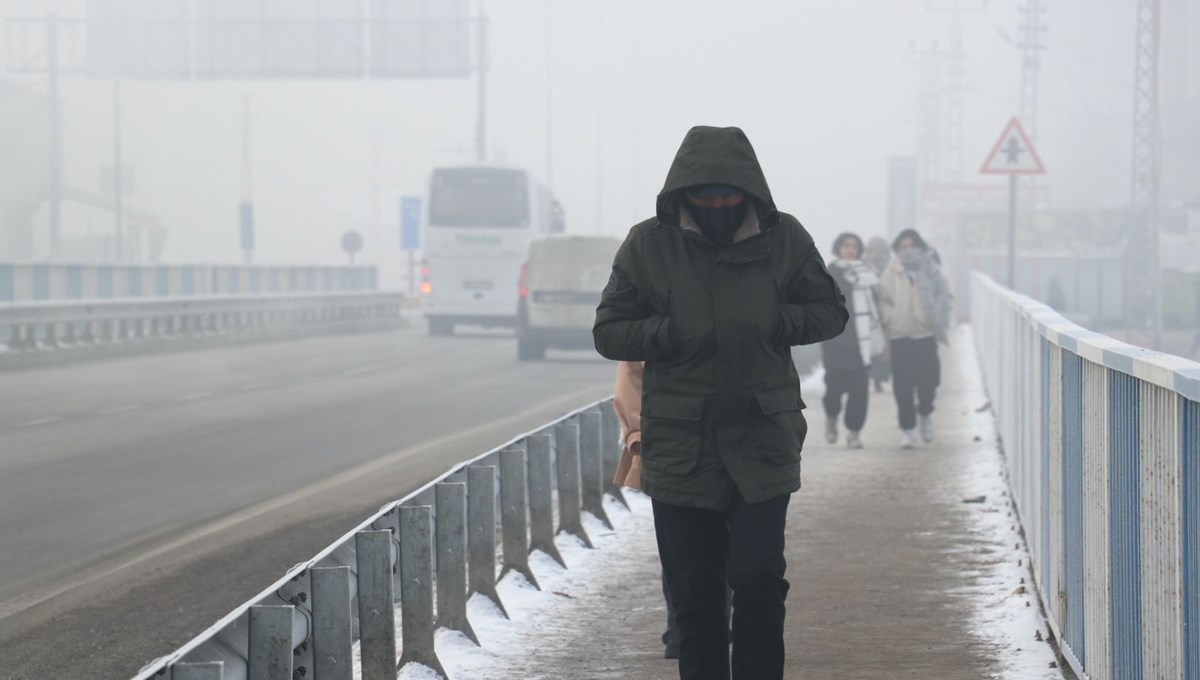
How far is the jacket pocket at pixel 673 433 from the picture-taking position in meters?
4.82

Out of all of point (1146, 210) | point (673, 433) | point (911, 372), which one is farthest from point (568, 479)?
point (1146, 210)

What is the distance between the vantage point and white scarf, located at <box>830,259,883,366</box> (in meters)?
14.4

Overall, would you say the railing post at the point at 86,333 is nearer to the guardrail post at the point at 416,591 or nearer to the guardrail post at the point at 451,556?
the guardrail post at the point at 451,556

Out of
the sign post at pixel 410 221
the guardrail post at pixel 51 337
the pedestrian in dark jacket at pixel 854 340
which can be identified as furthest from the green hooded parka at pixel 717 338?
the sign post at pixel 410 221

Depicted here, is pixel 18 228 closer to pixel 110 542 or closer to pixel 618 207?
pixel 110 542

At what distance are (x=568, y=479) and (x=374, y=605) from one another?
389 cm

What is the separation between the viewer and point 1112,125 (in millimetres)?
134750

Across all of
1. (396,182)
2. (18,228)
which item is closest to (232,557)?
(18,228)

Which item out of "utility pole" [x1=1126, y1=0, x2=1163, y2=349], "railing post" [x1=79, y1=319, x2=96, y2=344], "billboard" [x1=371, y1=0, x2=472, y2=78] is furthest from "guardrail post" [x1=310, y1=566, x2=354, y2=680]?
"utility pole" [x1=1126, y1=0, x2=1163, y2=349]

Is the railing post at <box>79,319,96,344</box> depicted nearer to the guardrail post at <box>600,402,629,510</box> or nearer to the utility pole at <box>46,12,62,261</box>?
the guardrail post at <box>600,402,629,510</box>

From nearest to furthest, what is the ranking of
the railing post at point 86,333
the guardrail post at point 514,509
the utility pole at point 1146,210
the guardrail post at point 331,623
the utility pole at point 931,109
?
the guardrail post at point 331,623, the guardrail post at point 514,509, the railing post at point 86,333, the utility pole at point 1146,210, the utility pole at point 931,109

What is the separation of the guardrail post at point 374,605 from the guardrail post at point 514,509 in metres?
2.46

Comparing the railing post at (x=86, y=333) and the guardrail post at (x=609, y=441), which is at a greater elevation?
the guardrail post at (x=609, y=441)

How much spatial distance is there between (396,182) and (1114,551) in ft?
627
